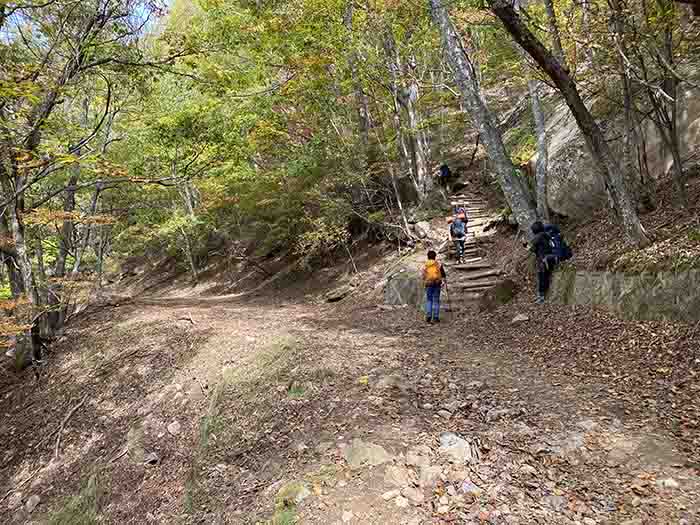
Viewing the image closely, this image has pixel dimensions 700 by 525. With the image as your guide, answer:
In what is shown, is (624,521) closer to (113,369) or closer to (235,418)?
(235,418)

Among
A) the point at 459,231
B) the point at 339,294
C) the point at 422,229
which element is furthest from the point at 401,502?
the point at 422,229

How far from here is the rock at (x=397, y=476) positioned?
3.83m

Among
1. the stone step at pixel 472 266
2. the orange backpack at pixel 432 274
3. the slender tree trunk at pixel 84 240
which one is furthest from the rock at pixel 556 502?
the slender tree trunk at pixel 84 240

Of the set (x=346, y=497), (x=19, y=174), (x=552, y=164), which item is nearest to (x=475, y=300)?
(x=552, y=164)

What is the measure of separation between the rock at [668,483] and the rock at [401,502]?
2.13 metres

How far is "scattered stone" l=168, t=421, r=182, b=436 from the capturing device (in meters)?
6.60

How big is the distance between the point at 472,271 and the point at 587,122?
5430 millimetres

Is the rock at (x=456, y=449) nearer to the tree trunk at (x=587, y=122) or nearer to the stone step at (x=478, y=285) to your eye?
the tree trunk at (x=587, y=122)

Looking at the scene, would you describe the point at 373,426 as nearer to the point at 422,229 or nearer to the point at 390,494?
the point at 390,494

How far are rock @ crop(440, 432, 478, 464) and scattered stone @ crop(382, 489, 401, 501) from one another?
2.19 feet

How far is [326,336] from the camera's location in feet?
29.0

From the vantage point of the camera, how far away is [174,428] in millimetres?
6707

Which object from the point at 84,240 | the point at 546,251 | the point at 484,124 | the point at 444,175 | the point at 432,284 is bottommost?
the point at 432,284

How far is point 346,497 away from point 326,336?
16.8ft
